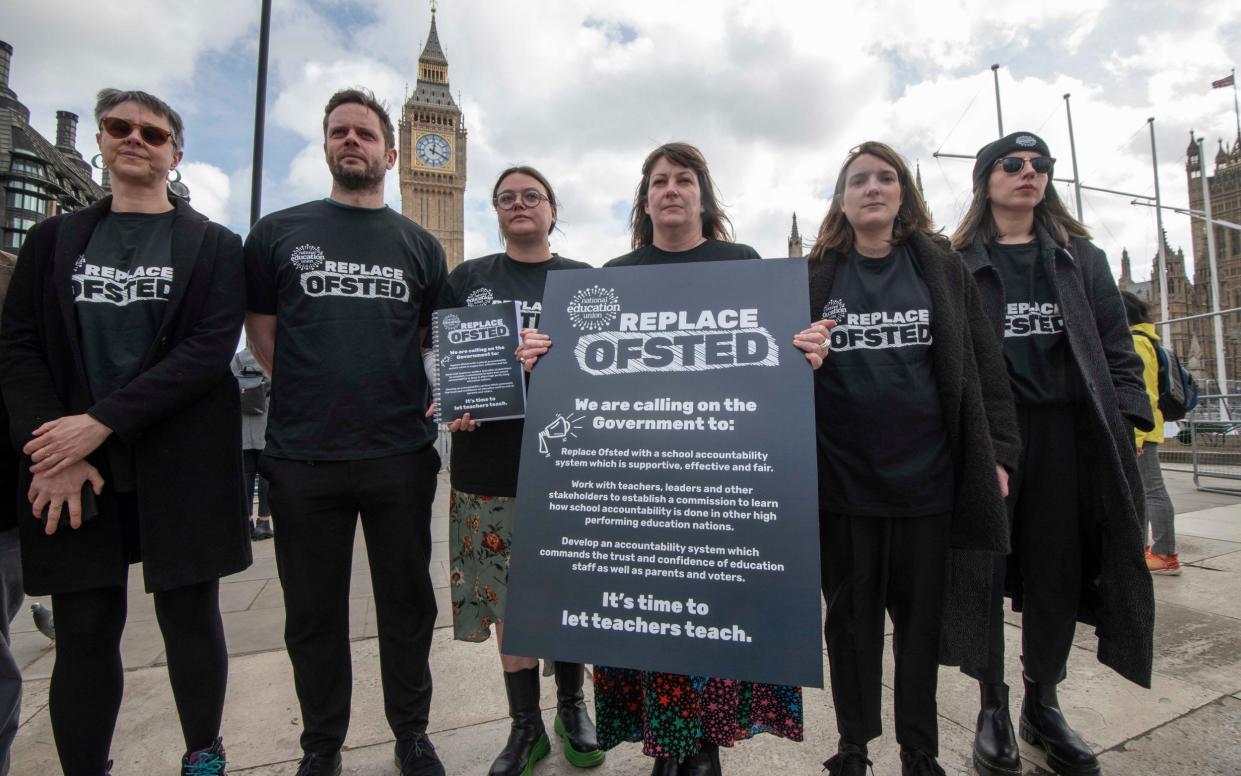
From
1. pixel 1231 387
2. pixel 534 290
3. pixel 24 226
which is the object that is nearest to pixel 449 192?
pixel 24 226

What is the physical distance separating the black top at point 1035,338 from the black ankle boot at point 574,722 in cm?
197

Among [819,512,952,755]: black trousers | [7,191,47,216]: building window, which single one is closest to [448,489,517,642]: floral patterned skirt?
[819,512,952,755]: black trousers

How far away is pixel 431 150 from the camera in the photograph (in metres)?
67.7

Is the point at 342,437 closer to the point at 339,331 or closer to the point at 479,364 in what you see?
the point at 339,331

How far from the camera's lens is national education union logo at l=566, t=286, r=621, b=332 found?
6.07ft

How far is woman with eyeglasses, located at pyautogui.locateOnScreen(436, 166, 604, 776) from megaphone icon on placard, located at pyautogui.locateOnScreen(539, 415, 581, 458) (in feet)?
1.60

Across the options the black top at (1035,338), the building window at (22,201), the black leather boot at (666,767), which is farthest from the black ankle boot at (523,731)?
the building window at (22,201)

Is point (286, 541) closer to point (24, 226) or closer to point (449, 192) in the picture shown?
point (24, 226)

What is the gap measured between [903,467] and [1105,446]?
861 millimetres

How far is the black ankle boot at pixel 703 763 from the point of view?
191 cm

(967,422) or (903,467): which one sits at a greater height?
(967,422)

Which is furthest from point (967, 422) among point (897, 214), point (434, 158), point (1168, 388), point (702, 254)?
point (434, 158)

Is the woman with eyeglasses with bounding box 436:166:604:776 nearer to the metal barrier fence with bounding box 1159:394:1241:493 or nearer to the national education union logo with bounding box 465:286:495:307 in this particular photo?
the national education union logo with bounding box 465:286:495:307

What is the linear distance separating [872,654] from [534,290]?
1748 millimetres
